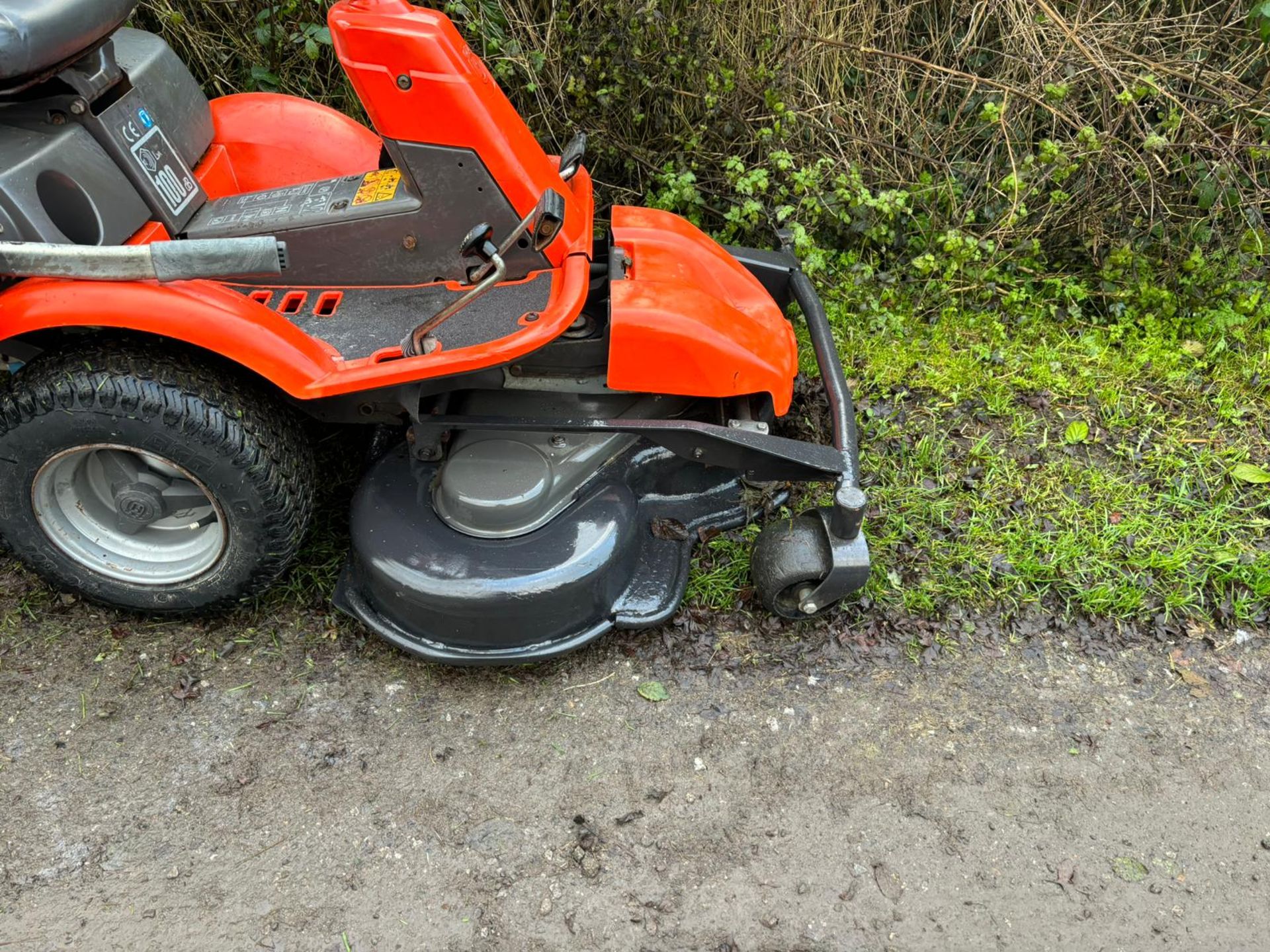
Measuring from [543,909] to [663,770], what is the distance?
1.32ft

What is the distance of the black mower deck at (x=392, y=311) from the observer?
6.93 feet

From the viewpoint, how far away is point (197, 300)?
1.98 m

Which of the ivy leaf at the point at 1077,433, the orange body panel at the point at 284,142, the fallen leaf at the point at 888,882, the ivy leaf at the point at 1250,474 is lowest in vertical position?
the fallen leaf at the point at 888,882

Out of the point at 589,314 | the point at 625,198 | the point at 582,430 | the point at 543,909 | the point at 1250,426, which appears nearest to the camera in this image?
A: the point at 543,909

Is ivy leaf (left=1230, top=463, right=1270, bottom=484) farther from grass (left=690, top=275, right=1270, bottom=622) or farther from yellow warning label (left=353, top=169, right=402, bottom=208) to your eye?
yellow warning label (left=353, top=169, right=402, bottom=208)

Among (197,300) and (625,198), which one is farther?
(625,198)

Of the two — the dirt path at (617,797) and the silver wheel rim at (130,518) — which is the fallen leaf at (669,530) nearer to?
the dirt path at (617,797)

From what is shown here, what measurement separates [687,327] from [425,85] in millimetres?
714

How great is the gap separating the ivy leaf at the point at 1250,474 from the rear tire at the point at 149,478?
254 cm

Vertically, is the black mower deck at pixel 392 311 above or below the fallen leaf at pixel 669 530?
above

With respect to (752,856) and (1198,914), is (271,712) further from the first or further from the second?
(1198,914)

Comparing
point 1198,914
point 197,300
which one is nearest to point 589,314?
point 197,300

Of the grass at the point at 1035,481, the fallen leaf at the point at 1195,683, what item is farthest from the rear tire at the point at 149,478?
the fallen leaf at the point at 1195,683

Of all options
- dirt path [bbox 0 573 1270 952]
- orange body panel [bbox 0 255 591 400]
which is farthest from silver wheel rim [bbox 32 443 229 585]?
orange body panel [bbox 0 255 591 400]
